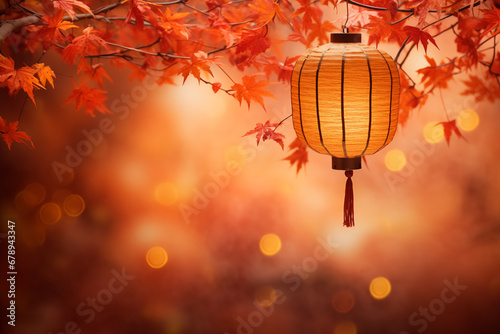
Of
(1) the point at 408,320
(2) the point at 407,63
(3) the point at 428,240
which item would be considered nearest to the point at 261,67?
(2) the point at 407,63

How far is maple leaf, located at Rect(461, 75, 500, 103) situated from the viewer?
3.07 meters

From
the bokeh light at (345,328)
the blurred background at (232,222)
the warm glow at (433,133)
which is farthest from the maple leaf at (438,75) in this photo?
the bokeh light at (345,328)

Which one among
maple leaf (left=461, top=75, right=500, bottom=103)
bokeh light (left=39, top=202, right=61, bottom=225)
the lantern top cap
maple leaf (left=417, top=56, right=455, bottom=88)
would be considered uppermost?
the lantern top cap

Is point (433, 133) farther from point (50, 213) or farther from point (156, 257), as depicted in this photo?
point (50, 213)

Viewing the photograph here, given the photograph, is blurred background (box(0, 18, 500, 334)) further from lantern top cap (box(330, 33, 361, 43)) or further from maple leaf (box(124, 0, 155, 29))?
lantern top cap (box(330, 33, 361, 43))

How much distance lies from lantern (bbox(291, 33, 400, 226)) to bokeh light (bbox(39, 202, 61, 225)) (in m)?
1.67

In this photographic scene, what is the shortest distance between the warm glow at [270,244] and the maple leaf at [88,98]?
1144 mm

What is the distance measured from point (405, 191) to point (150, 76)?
1.57m

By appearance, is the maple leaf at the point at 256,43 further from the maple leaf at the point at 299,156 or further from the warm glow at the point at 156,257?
Result: the warm glow at the point at 156,257

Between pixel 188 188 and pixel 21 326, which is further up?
pixel 188 188

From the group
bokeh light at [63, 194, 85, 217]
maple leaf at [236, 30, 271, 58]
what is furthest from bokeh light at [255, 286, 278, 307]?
maple leaf at [236, 30, 271, 58]

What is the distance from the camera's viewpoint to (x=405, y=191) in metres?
3.12

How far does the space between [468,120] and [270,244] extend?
4.33ft

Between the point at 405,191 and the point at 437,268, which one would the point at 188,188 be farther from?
the point at 437,268
